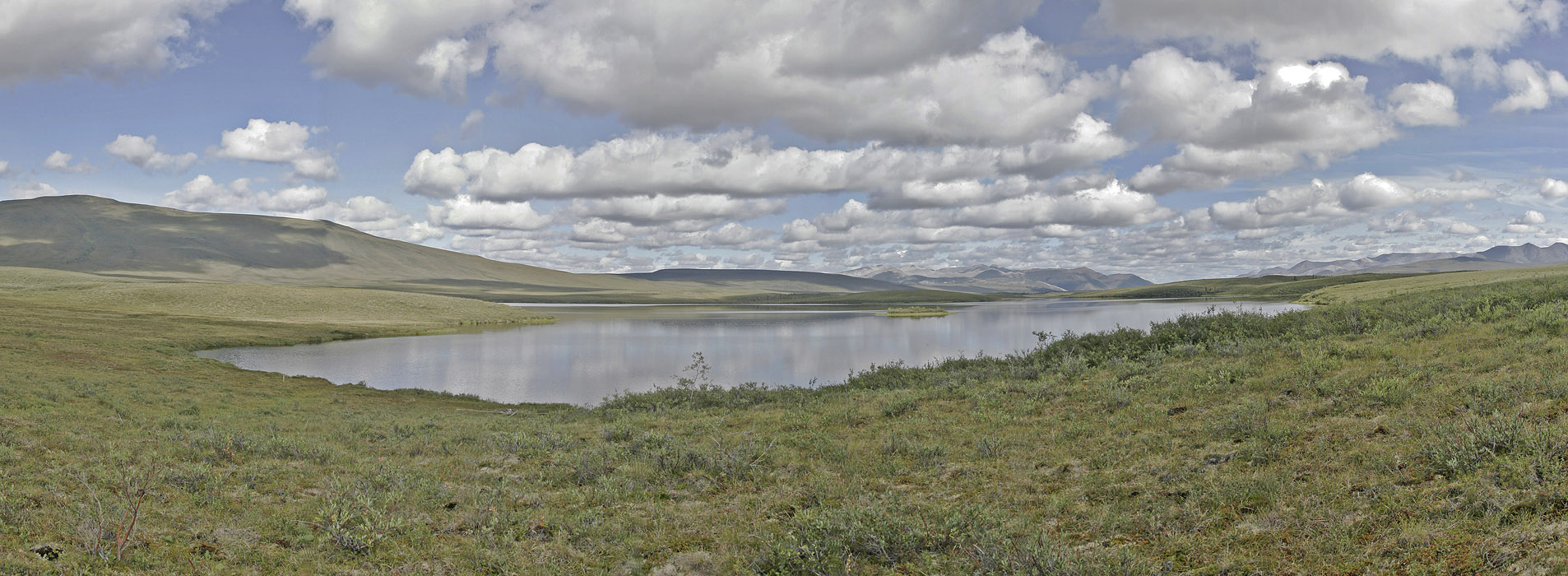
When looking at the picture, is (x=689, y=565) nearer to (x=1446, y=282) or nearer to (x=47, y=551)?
(x=47, y=551)

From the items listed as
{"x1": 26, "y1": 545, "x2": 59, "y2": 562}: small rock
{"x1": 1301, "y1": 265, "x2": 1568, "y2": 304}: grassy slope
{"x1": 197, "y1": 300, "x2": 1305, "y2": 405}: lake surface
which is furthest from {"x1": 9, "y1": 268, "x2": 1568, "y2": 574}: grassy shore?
{"x1": 1301, "y1": 265, "x2": 1568, "y2": 304}: grassy slope

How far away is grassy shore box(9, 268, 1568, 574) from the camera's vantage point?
301 inches

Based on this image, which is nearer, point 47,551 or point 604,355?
point 47,551

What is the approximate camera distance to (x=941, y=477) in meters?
12.1

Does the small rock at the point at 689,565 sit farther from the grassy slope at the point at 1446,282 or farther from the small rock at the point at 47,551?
the grassy slope at the point at 1446,282

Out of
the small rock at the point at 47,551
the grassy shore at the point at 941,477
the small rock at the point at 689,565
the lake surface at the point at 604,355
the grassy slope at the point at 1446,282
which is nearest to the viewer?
the grassy shore at the point at 941,477

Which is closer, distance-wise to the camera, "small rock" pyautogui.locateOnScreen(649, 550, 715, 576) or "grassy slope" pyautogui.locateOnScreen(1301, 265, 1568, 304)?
"small rock" pyautogui.locateOnScreen(649, 550, 715, 576)

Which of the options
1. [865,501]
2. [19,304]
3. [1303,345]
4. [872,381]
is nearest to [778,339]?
[872,381]

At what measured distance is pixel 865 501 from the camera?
34.7 feet

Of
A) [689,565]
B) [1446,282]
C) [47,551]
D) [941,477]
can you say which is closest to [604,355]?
[941,477]

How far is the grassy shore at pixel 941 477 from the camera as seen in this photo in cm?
764

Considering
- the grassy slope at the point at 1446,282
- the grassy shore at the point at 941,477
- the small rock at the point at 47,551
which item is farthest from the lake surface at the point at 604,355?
the small rock at the point at 47,551

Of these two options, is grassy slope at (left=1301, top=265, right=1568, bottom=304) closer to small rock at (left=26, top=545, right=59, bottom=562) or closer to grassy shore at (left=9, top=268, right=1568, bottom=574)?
grassy shore at (left=9, top=268, right=1568, bottom=574)

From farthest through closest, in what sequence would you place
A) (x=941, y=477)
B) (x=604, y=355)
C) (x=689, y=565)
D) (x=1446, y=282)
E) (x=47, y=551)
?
(x=1446, y=282), (x=604, y=355), (x=941, y=477), (x=689, y=565), (x=47, y=551)
